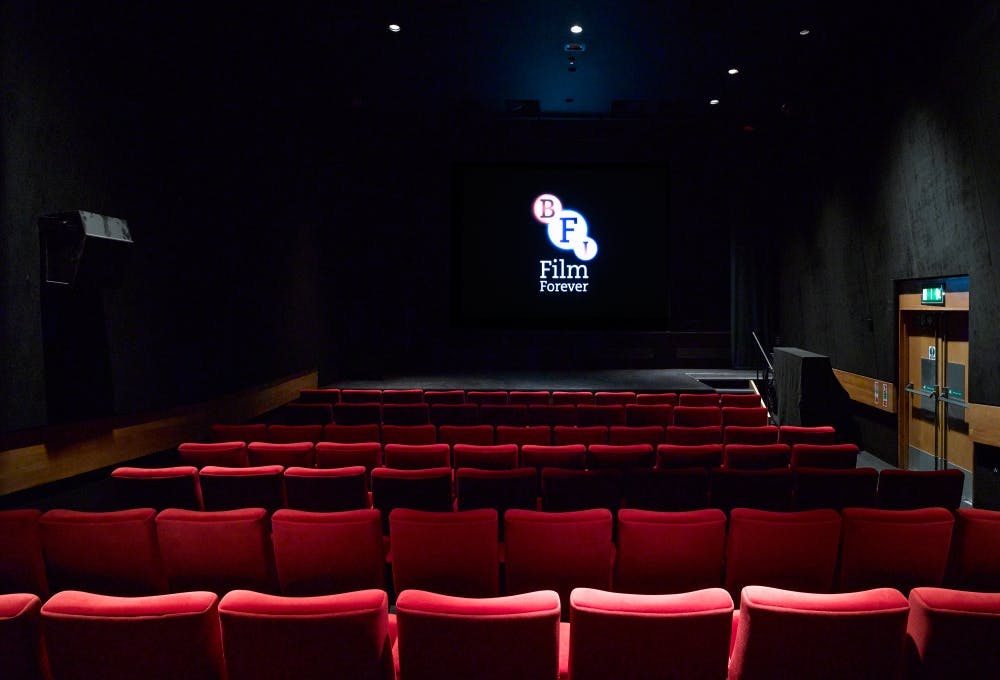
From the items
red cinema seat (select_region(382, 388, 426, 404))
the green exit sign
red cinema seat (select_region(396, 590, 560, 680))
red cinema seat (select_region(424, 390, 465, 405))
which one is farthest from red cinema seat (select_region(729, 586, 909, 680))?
red cinema seat (select_region(382, 388, 426, 404))

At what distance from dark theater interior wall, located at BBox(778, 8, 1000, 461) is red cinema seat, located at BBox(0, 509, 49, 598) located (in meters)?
6.75

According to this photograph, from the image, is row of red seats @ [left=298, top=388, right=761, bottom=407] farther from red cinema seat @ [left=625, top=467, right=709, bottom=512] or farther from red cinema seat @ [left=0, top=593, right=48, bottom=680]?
red cinema seat @ [left=0, top=593, right=48, bottom=680]

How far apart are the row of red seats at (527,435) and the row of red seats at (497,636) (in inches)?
145

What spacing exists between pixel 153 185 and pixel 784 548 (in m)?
5.74

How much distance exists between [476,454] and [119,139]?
4.01 m

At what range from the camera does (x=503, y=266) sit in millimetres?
12164

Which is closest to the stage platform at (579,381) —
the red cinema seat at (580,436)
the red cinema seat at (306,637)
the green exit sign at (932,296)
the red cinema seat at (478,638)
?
the green exit sign at (932,296)

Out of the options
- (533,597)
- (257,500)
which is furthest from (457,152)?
(533,597)

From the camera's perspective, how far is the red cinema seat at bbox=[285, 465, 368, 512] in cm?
349

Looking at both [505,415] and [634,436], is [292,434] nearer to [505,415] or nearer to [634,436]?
[505,415]

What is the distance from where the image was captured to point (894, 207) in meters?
7.02

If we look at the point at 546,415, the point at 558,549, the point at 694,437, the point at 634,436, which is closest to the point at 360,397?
the point at 546,415

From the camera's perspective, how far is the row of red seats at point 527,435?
5281mm

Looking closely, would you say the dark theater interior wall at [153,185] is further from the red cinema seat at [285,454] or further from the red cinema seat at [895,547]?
the red cinema seat at [895,547]
